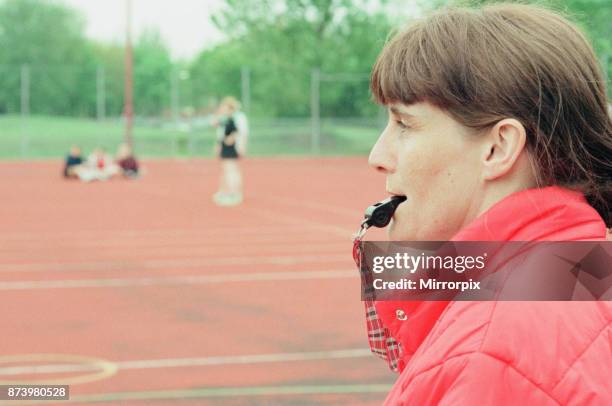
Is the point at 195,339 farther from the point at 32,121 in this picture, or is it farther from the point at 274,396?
the point at 32,121

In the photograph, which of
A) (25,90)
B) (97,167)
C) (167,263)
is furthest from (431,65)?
(25,90)

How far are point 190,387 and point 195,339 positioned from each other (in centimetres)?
122

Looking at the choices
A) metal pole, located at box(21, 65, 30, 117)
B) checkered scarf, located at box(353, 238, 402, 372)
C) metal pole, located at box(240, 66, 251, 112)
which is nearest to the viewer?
checkered scarf, located at box(353, 238, 402, 372)

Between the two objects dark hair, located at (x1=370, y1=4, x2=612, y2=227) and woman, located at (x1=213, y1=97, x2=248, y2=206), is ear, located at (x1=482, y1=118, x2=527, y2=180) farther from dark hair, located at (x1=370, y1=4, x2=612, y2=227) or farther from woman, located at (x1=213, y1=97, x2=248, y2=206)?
woman, located at (x1=213, y1=97, x2=248, y2=206)

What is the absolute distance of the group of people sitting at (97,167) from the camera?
24.5 m

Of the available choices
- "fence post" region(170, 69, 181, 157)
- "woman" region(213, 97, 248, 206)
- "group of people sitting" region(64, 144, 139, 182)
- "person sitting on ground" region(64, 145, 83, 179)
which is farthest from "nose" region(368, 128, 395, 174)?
"fence post" region(170, 69, 181, 157)

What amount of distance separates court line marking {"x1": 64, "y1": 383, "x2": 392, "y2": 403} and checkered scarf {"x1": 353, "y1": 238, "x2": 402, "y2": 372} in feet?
13.7

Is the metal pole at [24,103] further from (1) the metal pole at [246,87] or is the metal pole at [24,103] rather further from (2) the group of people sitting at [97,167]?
(2) the group of people sitting at [97,167]

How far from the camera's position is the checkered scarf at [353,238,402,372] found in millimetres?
1610

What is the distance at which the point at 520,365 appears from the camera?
3.59ft

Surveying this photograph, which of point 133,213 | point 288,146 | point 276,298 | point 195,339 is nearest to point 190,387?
point 195,339

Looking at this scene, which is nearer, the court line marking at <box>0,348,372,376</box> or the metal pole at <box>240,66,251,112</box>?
the court line marking at <box>0,348,372,376</box>

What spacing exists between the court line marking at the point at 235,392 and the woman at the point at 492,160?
14.5 ft

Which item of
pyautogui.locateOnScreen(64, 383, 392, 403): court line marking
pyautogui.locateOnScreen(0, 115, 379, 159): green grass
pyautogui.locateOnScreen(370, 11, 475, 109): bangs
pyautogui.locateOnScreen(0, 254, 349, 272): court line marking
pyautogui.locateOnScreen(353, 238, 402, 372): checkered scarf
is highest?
pyautogui.locateOnScreen(370, 11, 475, 109): bangs
